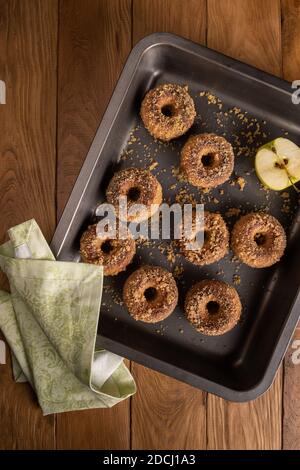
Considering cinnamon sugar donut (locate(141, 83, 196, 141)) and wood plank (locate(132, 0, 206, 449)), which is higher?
cinnamon sugar donut (locate(141, 83, 196, 141))

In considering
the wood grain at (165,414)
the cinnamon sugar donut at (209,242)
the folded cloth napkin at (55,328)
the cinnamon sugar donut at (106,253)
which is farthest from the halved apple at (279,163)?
the wood grain at (165,414)

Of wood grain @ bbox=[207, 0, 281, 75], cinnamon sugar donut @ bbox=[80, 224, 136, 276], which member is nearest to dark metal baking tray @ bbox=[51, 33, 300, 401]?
cinnamon sugar donut @ bbox=[80, 224, 136, 276]

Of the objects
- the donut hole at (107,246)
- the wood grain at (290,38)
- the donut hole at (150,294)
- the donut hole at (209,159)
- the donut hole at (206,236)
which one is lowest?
the donut hole at (150,294)

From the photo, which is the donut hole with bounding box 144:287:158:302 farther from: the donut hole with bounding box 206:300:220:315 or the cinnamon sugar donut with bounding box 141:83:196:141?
the cinnamon sugar donut with bounding box 141:83:196:141

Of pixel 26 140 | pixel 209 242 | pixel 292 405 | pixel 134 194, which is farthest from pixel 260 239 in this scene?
pixel 26 140

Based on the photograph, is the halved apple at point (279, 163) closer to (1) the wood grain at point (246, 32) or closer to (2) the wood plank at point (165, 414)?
(1) the wood grain at point (246, 32)

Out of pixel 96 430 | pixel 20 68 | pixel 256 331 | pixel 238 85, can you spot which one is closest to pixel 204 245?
pixel 256 331
